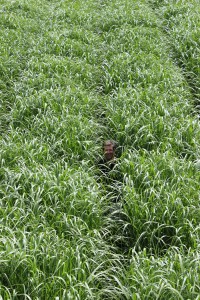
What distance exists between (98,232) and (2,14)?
25.5 ft

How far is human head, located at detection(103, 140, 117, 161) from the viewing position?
4.85 m

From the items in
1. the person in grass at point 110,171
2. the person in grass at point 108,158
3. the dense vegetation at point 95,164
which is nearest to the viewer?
the dense vegetation at point 95,164

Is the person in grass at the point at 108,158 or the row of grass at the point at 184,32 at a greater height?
the row of grass at the point at 184,32

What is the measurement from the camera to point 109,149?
489cm

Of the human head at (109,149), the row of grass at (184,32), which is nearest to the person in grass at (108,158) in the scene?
the human head at (109,149)

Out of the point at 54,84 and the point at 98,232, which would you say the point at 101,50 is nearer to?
the point at 54,84

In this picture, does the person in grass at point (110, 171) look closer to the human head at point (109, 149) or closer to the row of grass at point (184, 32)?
the human head at point (109, 149)

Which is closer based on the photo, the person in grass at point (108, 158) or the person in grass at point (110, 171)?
the person in grass at point (110, 171)

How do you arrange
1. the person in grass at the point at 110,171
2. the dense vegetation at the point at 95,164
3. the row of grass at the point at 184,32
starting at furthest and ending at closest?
1. the row of grass at the point at 184,32
2. the person in grass at the point at 110,171
3. the dense vegetation at the point at 95,164

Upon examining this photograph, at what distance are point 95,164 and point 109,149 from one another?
0.24m

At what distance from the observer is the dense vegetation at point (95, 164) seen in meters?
2.94

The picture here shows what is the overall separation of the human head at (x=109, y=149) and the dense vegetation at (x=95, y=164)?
0.30ft

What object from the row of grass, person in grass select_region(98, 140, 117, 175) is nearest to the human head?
Result: person in grass select_region(98, 140, 117, 175)

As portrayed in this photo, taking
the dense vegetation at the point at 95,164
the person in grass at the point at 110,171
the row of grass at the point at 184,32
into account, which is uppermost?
the row of grass at the point at 184,32
